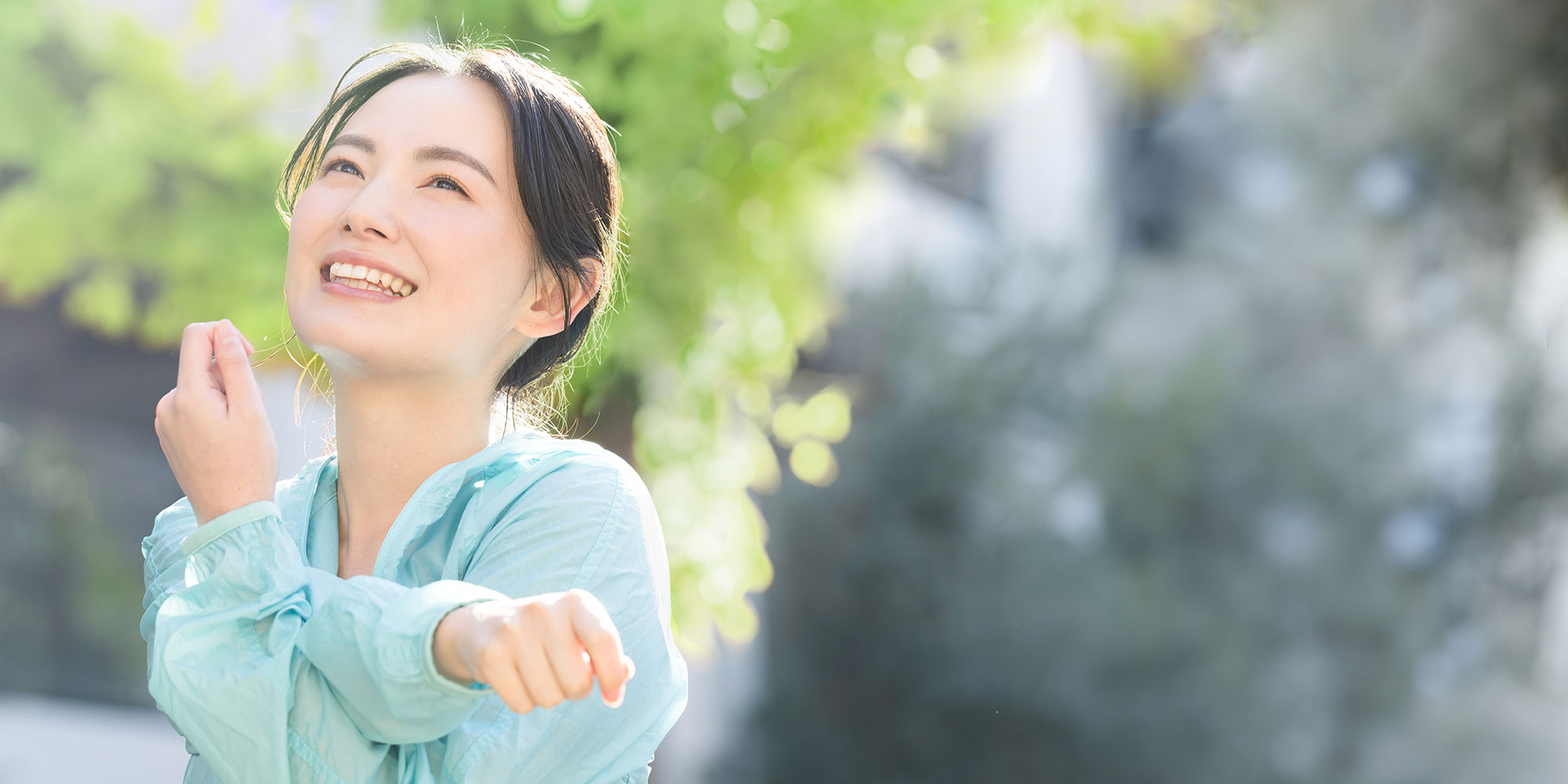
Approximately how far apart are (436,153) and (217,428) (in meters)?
0.29

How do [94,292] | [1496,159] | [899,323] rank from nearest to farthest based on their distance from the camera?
[94,292]
[899,323]
[1496,159]

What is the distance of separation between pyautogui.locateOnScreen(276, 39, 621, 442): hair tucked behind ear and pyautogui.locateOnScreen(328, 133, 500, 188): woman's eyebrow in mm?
37

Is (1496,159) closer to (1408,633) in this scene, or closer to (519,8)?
(1408,633)

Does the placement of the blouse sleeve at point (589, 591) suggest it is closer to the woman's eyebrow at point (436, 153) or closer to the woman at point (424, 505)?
the woman at point (424, 505)

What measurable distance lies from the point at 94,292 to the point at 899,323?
343 cm

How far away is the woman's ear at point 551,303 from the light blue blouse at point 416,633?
0.41ft

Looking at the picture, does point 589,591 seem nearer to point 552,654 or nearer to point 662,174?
point 552,654

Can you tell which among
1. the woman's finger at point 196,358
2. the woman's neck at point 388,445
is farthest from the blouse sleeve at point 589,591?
the woman's finger at point 196,358

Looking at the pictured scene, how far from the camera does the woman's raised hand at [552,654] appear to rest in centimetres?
63

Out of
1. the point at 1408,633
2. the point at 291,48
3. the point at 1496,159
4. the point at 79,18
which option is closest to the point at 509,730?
the point at 291,48

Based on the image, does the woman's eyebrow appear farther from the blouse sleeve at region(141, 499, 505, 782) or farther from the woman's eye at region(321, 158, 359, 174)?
the blouse sleeve at region(141, 499, 505, 782)

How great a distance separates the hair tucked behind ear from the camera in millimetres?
1060

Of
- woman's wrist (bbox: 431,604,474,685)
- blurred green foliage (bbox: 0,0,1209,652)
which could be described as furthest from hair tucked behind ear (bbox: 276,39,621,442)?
blurred green foliage (bbox: 0,0,1209,652)

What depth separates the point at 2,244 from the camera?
298cm
